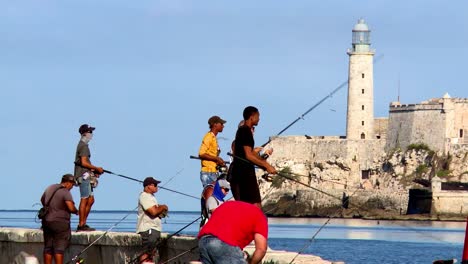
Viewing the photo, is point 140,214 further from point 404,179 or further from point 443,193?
point 404,179

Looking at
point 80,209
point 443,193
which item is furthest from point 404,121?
point 80,209

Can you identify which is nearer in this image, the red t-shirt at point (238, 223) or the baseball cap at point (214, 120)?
the red t-shirt at point (238, 223)

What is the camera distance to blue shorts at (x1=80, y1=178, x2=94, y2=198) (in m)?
16.9

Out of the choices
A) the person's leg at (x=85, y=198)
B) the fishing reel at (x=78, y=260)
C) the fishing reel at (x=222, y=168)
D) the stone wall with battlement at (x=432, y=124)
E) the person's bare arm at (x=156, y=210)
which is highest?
the stone wall with battlement at (x=432, y=124)

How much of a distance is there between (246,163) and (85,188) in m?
3.84

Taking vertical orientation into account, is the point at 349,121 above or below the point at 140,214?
above

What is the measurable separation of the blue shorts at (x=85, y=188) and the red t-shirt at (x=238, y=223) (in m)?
6.08

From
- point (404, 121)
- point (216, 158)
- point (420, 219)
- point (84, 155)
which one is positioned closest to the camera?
point (216, 158)

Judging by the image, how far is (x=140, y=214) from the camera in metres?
15.8

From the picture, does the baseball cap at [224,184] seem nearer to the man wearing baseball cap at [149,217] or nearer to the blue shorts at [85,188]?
the man wearing baseball cap at [149,217]

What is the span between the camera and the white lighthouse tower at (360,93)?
89375 mm

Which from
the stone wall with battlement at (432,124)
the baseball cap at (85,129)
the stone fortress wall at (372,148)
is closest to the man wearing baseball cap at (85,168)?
the baseball cap at (85,129)

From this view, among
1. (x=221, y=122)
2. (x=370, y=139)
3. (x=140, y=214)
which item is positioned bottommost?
(x=140, y=214)

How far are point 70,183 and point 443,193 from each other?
68766 mm
